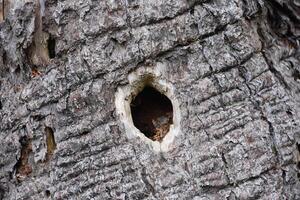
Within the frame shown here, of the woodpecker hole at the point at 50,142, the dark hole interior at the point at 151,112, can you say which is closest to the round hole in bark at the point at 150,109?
the dark hole interior at the point at 151,112

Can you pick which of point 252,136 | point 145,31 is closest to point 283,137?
point 252,136

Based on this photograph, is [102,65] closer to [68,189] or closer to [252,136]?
[68,189]

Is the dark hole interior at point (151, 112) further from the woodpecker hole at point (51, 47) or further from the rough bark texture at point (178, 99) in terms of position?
the woodpecker hole at point (51, 47)

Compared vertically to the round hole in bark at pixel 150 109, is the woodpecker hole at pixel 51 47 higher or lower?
higher

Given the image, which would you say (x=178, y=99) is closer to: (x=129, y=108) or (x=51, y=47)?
(x=129, y=108)

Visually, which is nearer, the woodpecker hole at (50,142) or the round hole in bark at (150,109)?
the round hole in bark at (150,109)

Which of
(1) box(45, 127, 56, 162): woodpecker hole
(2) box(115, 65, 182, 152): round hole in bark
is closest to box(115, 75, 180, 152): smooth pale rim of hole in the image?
(2) box(115, 65, 182, 152): round hole in bark

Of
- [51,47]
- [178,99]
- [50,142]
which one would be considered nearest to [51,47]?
[51,47]
